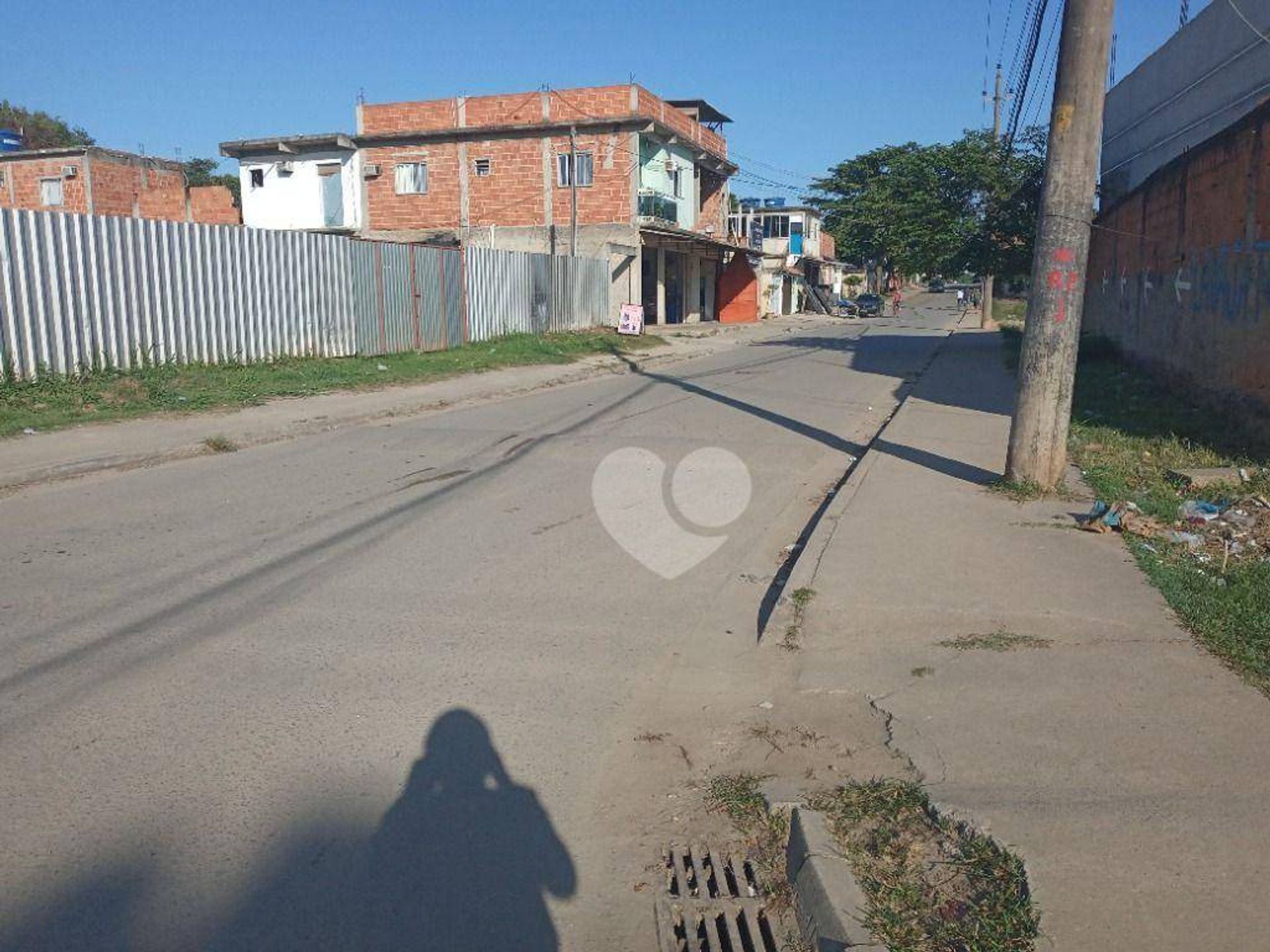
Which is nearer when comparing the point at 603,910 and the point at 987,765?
the point at 603,910

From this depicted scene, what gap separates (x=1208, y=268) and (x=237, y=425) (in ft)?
39.4

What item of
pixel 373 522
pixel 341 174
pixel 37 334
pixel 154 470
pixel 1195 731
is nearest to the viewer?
pixel 1195 731

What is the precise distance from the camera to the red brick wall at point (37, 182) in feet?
126

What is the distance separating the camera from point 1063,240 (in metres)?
7.72

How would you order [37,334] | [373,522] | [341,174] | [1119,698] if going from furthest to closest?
[341,174] < [37,334] < [373,522] < [1119,698]

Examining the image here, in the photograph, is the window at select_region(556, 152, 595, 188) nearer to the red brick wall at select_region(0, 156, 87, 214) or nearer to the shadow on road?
the red brick wall at select_region(0, 156, 87, 214)

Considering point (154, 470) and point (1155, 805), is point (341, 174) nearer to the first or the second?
point (154, 470)

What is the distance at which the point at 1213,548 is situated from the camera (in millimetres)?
6609

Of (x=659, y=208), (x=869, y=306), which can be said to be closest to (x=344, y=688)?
(x=659, y=208)

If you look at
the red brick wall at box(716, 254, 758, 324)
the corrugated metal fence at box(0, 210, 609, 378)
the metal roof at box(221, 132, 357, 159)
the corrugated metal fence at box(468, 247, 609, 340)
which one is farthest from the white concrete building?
the red brick wall at box(716, 254, 758, 324)

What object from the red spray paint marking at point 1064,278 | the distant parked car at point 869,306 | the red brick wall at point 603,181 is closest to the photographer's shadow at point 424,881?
the red spray paint marking at point 1064,278

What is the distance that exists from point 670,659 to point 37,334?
11.3 meters

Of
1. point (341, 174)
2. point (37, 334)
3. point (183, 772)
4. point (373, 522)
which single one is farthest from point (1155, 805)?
point (341, 174)

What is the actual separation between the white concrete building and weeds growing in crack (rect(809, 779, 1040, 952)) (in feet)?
127
